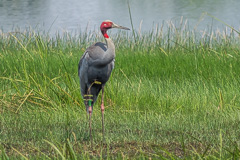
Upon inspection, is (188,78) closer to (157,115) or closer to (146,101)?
(146,101)

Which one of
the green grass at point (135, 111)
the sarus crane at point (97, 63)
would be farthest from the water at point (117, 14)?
the sarus crane at point (97, 63)

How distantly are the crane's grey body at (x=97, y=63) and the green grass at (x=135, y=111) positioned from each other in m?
0.60

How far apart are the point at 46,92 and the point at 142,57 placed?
264 centimetres

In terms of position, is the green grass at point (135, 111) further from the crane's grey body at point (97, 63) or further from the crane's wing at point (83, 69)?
the crane's grey body at point (97, 63)

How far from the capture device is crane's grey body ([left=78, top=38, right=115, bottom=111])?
16.8 ft

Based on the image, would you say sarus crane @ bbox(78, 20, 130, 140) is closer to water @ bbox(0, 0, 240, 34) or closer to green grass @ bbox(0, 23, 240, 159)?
green grass @ bbox(0, 23, 240, 159)

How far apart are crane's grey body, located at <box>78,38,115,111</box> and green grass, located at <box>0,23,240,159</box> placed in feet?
1.98

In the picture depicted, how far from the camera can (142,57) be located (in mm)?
8883

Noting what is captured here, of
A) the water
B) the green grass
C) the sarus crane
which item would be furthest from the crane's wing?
the water

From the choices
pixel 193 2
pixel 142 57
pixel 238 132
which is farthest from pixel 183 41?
pixel 193 2

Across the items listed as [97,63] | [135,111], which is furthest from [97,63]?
[135,111]

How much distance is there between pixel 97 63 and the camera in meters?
5.15

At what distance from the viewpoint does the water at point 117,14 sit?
2324 cm

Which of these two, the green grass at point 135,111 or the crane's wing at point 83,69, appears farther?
the crane's wing at point 83,69
